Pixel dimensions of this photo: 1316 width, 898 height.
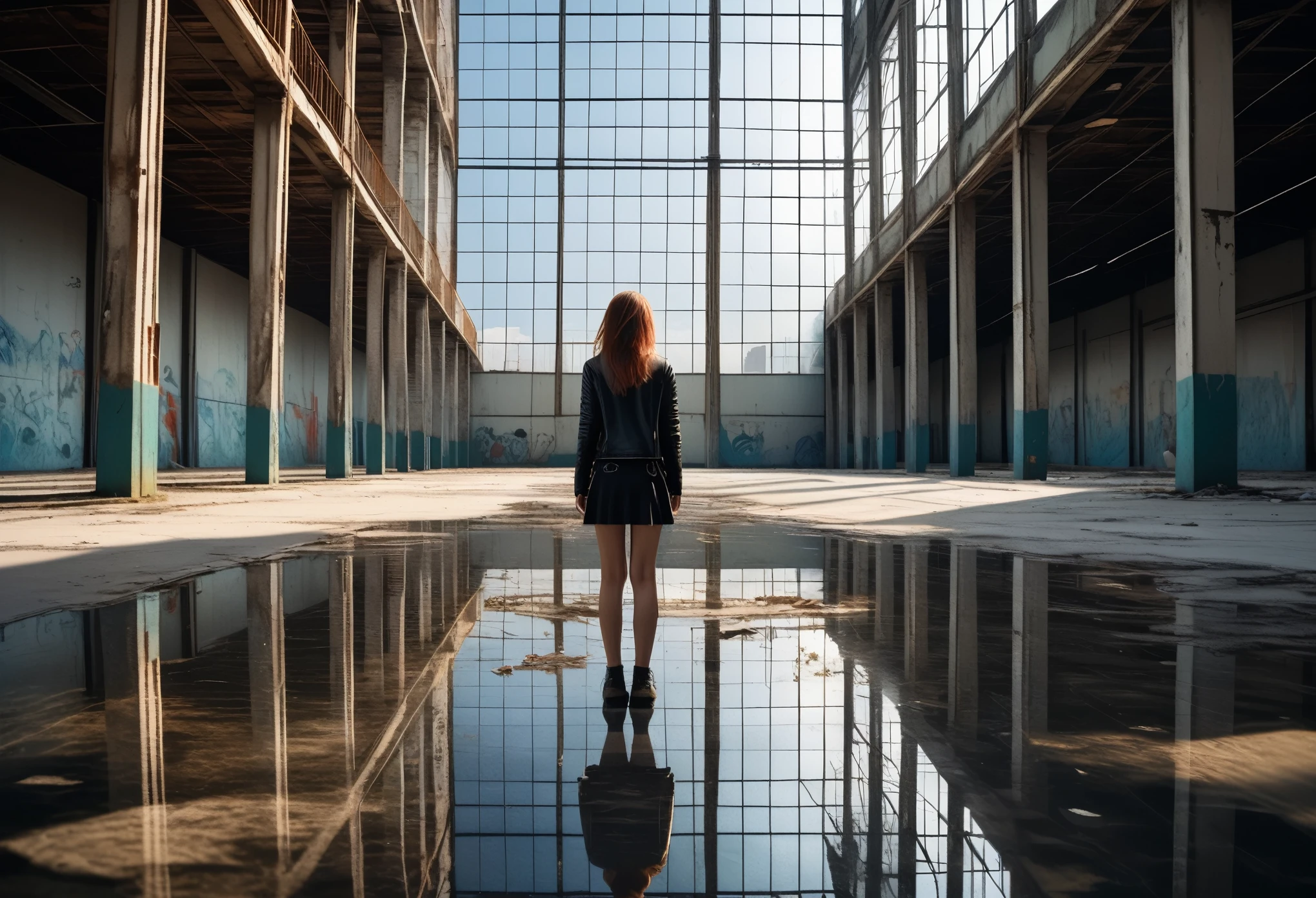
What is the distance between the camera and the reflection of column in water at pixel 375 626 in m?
3.45

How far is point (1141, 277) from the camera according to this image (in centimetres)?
3481

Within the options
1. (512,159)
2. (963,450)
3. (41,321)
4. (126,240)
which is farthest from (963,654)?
(512,159)

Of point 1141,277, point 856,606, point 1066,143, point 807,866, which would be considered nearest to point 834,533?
point 856,606

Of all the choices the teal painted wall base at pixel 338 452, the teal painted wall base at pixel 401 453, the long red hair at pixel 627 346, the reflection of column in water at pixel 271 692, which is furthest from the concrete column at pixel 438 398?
the long red hair at pixel 627 346

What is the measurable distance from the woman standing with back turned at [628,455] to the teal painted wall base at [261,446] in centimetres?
1408

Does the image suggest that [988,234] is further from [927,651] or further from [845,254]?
[927,651]

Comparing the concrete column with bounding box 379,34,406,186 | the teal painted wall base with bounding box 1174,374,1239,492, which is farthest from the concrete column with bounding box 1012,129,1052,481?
the concrete column with bounding box 379,34,406,186

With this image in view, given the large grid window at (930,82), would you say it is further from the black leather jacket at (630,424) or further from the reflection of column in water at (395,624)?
the black leather jacket at (630,424)

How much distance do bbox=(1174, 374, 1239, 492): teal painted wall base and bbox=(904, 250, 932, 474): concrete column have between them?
52.7 feet

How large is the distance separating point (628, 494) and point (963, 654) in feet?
5.00

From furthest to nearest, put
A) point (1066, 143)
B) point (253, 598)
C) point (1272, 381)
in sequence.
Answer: point (1272, 381) < point (1066, 143) < point (253, 598)

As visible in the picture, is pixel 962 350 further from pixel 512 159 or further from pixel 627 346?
pixel 512 159

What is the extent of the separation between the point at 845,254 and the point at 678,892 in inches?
1797

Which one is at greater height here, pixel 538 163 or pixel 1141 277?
pixel 538 163
